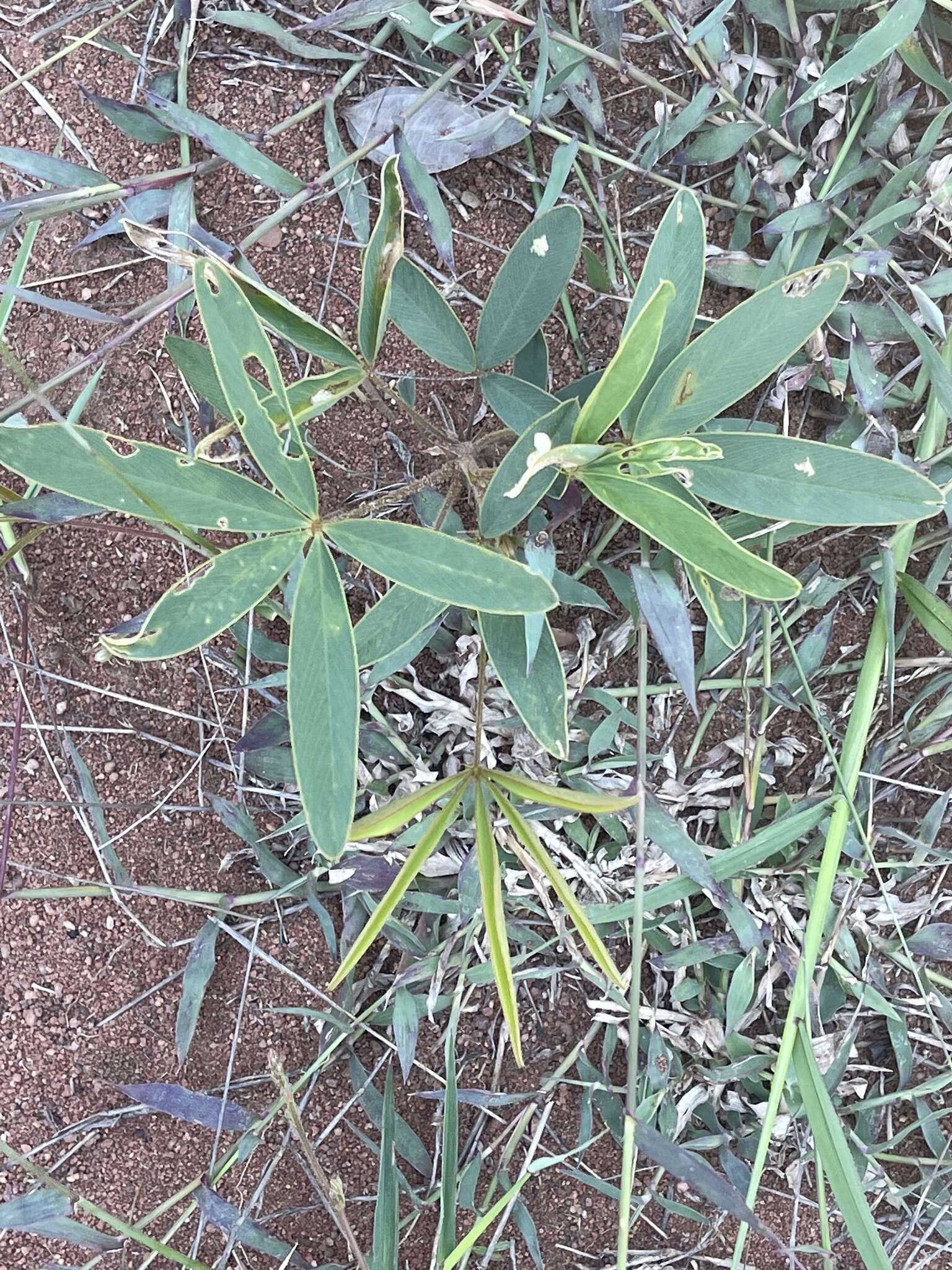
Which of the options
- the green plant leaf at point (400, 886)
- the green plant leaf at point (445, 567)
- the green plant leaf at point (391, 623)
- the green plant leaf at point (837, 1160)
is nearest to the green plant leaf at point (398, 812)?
the green plant leaf at point (400, 886)

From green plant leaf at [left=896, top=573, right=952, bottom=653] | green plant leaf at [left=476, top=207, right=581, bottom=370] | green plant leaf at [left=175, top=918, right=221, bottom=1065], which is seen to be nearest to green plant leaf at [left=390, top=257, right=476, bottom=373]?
green plant leaf at [left=476, top=207, right=581, bottom=370]

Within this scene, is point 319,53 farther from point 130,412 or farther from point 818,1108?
point 818,1108

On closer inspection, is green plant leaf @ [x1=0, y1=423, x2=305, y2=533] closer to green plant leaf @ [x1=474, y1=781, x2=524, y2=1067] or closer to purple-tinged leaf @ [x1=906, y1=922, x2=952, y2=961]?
green plant leaf @ [x1=474, y1=781, x2=524, y2=1067]

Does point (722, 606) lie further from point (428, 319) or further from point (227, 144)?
point (227, 144)

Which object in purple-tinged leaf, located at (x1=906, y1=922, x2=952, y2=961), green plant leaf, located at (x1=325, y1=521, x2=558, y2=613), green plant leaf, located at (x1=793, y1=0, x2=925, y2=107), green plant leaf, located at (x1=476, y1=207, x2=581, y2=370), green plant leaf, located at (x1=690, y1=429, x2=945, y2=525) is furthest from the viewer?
purple-tinged leaf, located at (x1=906, y1=922, x2=952, y2=961)

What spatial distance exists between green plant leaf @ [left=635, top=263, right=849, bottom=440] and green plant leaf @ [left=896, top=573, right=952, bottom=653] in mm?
398

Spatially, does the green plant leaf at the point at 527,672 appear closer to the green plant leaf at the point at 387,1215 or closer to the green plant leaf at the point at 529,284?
the green plant leaf at the point at 529,284

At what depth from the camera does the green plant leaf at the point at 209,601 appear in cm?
66

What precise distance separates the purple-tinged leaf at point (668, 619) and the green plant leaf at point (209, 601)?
1.22 ft

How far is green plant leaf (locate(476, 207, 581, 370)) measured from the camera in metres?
0.80

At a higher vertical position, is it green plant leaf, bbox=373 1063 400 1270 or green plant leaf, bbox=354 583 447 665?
green plant leaf, bbox=354 583 447 665

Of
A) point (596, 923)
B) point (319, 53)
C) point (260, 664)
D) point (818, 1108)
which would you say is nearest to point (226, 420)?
point (260, 664)

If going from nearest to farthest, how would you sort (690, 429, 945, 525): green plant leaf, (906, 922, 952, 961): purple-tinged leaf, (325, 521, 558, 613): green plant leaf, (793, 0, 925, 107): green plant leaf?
(325, 521, 558, 613): green plant leaf
(690, 429, 945, 525): green plant leaf
(793, 0, 925, 107): green plant leaf
(906, 922, 952, 961): purple-tinged leaf

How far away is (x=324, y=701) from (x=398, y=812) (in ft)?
0.58
